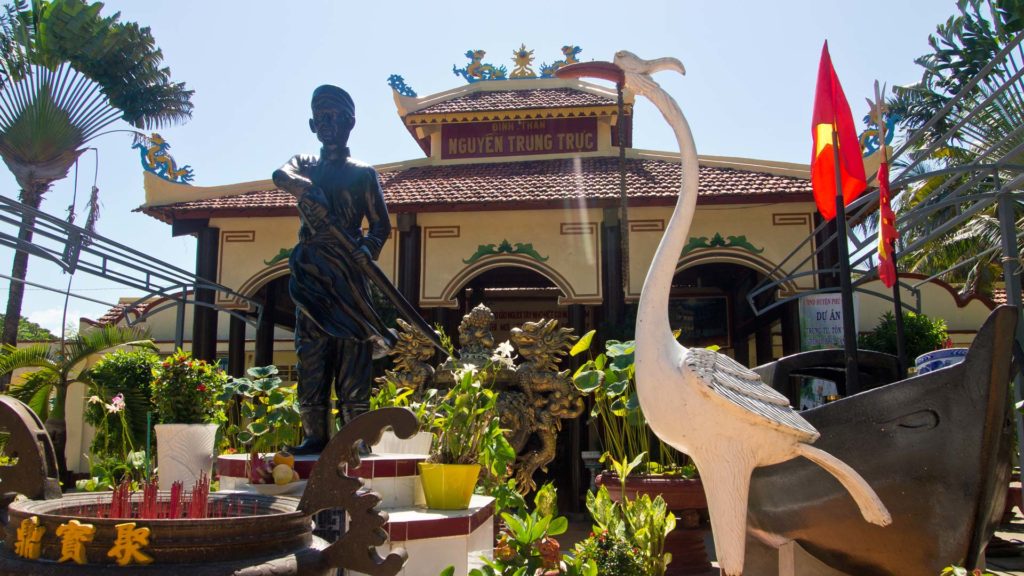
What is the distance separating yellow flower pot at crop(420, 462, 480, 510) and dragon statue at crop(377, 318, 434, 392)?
13.6 feet

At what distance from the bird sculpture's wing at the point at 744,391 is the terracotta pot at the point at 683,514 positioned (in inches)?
73.7

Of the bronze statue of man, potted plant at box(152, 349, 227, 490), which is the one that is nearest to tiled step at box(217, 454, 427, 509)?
the bronze statue of man

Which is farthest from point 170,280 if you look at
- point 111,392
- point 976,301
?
point 976,301

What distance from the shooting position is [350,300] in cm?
404

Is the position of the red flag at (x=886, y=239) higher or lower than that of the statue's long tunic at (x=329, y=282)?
higher

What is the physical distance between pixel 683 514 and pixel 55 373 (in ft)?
29.9

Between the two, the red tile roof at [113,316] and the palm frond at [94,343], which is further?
the red tile roof at [113,316]

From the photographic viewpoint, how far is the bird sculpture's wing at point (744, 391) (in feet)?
9.97

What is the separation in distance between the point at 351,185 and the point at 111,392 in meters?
5.69

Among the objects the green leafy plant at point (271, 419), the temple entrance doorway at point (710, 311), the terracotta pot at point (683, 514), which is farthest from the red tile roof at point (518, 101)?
the terracotta pot at point (683, 514)

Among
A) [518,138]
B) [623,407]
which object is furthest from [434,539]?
[518,138]

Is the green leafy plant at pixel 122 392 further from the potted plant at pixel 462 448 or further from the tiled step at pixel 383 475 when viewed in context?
the potted plant at pixel 462 448

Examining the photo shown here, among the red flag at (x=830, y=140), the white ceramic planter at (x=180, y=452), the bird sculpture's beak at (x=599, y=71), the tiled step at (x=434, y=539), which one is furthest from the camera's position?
the red flag at (x=830, y=140)

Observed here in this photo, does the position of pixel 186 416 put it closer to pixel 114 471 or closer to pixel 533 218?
pixel 114 471
